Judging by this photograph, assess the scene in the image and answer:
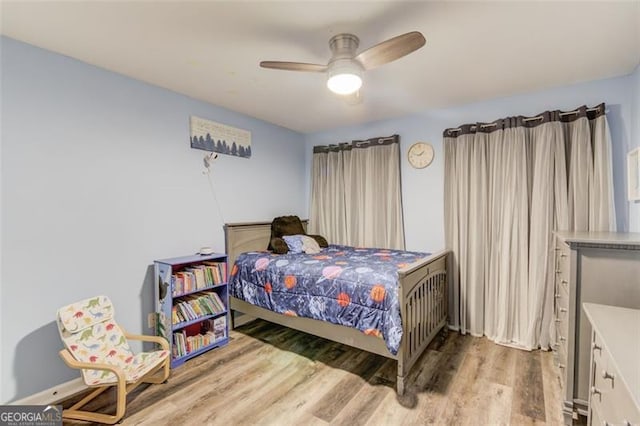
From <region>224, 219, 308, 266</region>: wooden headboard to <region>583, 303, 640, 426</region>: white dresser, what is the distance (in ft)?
9.96

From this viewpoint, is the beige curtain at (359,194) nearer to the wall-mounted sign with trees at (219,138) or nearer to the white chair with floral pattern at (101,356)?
the wall-mounted sign with trees at (219,138)

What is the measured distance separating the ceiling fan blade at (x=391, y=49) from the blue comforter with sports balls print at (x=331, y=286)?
5.08 ft

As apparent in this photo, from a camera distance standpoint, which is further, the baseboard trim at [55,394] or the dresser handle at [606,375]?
the baseboard trim at [55,394]

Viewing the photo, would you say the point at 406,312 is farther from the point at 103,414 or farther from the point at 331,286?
the point at 103,414

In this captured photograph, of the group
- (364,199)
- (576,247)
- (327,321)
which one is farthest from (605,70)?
(327,321)

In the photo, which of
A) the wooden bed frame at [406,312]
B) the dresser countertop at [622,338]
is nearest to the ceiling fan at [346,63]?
the wooden bed frame at [406,312]

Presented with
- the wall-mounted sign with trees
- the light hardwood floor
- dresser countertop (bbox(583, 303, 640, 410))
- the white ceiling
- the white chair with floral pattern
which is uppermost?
the white ceiling

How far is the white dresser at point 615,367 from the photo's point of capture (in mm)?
927

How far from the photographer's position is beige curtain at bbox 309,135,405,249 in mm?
3717

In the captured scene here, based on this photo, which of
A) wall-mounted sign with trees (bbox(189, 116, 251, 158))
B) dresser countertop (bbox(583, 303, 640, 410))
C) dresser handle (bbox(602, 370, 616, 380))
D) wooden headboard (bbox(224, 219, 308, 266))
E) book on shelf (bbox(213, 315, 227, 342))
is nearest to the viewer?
dresser countertop (bbox(583, 303, 640, 410))

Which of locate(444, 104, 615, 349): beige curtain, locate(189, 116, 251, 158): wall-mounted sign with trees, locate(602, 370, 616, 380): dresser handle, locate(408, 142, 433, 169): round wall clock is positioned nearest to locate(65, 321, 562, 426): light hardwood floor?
locate(444, 104, 615, 349): beige curtain

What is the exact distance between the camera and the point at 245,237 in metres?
3.54

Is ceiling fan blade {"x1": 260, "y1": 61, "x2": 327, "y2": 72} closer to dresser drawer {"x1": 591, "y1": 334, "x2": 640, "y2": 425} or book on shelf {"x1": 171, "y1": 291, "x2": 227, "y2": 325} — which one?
dresser drawer {"x1": 591, "y1": 334, "x2": 640, "y2": 425}

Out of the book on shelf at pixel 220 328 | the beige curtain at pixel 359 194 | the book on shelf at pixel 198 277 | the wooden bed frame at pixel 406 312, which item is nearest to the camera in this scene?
the wooden bed frame at pixel 406 312
